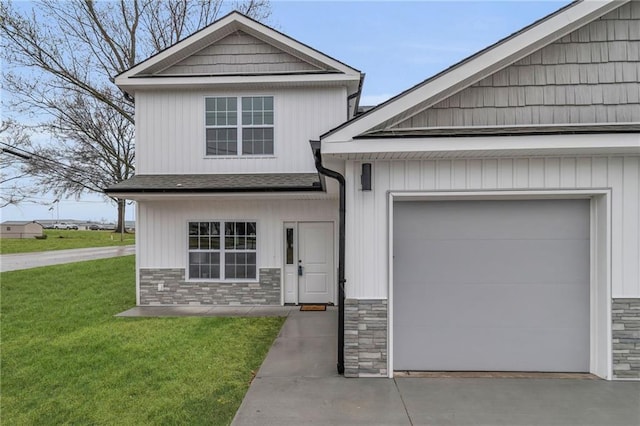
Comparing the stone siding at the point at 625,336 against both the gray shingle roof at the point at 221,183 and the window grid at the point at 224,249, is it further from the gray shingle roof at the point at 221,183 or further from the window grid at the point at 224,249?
the window grid at the point at 224,249

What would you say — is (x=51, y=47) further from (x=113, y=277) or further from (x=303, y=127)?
(x=303, y=127)

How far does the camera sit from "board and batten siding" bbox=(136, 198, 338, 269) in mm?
9148

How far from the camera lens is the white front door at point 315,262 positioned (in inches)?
362

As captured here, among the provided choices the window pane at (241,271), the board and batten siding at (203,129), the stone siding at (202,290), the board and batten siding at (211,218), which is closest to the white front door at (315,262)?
the board and batten siding at (211,218)

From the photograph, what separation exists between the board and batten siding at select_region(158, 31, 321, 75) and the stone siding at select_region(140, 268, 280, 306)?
5327 millimetres

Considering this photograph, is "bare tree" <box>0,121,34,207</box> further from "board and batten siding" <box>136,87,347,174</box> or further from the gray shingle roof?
the gray shingle roof

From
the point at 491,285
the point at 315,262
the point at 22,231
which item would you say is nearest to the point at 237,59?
the point at 315,262

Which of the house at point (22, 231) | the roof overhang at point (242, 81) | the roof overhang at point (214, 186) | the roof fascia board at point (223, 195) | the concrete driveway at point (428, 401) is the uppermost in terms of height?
the roof overhang at point (242, 81)

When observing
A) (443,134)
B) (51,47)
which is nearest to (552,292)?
(443,134)

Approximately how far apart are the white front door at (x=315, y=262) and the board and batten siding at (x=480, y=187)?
435 centimetres

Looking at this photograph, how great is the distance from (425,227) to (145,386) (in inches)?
171

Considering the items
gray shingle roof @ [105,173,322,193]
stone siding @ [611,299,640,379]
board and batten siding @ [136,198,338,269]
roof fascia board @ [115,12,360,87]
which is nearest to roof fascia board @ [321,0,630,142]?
gray shingle roof @ [105,173,322,193]

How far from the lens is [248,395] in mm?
4297

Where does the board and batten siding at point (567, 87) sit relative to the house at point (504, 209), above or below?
above
